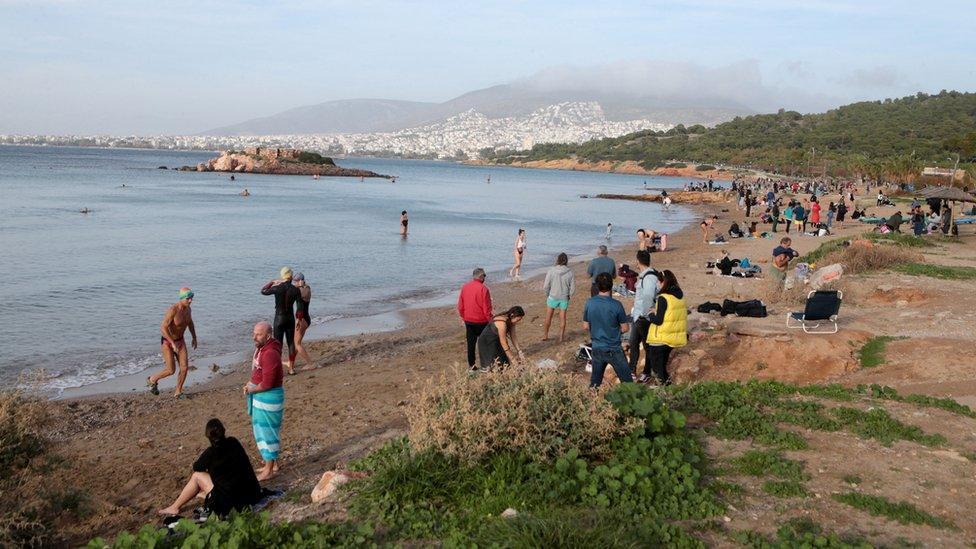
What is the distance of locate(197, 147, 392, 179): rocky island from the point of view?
10638cm

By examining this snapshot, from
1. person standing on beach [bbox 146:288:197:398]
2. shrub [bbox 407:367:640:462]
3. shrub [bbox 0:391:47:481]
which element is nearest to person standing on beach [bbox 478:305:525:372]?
shrub [bbox 407:367:640:462]

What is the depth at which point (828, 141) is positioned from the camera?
120062mm

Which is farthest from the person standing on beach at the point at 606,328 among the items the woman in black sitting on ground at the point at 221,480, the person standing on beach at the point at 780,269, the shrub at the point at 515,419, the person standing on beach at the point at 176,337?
the person standing on beach at the point at 780,269

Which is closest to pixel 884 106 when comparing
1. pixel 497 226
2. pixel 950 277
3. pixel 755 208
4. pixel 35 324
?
pixel 755 208

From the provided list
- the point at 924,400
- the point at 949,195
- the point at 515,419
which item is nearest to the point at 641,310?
the point at 924,400

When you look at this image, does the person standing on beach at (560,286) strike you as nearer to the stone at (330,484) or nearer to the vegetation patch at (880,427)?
the vegetation patch at (880,427)

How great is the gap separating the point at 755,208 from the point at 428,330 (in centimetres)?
4018

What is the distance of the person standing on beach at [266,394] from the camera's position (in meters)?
6.98

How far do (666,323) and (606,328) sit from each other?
115cm

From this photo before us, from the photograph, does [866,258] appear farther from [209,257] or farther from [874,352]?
[209,257]

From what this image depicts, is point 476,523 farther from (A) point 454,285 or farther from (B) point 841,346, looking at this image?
(A) point 454,285

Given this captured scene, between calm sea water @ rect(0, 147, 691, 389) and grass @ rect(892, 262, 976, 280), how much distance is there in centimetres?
1059

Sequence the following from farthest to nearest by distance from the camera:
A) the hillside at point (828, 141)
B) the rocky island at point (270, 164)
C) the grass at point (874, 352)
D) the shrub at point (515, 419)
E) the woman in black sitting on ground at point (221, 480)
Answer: the rocky island at point (270, 164)
the hillside at point (828, 141)
the grass at point (874, 352)
the woman in black sitting on ground at point (221, 480)
the shrub at point (515, 419)

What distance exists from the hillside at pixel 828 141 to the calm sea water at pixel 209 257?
44.3 m
